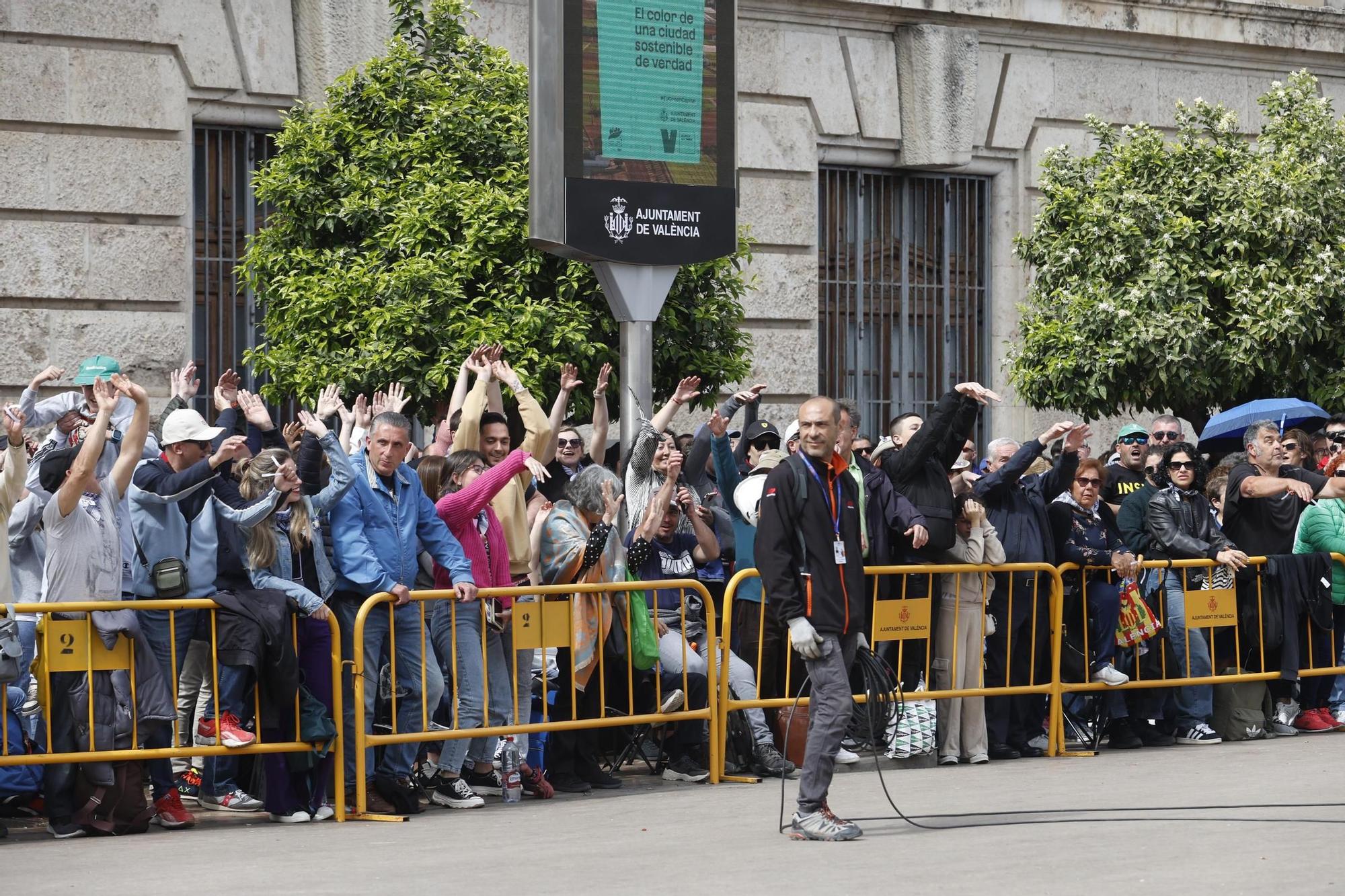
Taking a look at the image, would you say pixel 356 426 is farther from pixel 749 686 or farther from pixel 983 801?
pixel 983 801

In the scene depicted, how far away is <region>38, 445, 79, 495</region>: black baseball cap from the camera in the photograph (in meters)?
9.84

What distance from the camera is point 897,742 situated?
12375 mm

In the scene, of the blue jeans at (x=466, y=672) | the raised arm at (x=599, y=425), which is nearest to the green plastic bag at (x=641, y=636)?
the blue jeans at (x=466, y=672)

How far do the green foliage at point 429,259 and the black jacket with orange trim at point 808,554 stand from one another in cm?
510

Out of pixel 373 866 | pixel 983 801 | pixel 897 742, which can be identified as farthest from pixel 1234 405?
pixel 373 866

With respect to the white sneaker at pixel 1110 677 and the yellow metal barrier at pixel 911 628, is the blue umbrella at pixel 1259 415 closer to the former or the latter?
the white sneaker at pixel 1110 677

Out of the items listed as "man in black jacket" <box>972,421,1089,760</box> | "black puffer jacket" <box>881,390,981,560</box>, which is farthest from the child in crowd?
"black puffer jacket" <box>881,390,981,560</box>

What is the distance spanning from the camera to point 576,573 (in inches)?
455

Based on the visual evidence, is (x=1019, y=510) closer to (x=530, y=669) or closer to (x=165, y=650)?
(x=530, y=669)

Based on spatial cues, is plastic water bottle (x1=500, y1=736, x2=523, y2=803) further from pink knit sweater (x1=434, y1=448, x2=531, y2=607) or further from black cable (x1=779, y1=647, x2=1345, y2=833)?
black cable (x1=779, y1=647, x2=1345, y2=833)

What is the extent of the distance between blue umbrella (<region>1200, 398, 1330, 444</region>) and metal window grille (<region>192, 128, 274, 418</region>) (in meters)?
8.05

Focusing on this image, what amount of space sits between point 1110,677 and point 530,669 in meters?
3.94

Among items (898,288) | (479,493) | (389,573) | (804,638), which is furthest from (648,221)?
(898,288)

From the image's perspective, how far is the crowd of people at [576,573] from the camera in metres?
9.84
